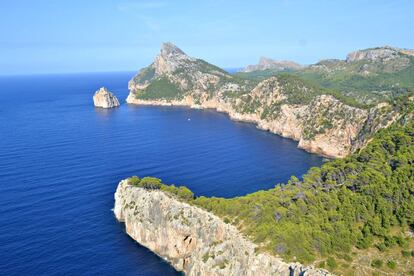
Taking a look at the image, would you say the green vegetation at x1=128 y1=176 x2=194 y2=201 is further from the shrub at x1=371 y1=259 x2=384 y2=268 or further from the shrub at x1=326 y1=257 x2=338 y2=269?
the shrub at x1=371 y1=259 x2=384 y2=268

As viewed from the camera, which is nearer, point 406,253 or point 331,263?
point 331,263

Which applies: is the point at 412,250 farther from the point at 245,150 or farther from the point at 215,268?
the point at 245,150

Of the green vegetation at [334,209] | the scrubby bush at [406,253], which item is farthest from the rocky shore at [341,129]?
the scrubby bush at [406,253]

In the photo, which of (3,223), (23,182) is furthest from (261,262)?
(23,182)

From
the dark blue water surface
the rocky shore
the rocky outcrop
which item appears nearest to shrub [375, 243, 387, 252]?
the rocky outcrop

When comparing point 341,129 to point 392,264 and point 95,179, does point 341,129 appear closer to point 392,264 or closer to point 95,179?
point 95,179

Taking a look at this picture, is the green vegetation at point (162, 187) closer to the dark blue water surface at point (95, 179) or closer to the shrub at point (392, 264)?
the dark blue water surface at point (95, 179)

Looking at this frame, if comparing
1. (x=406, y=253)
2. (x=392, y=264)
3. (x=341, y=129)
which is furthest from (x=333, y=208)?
(x=341, y=129)
